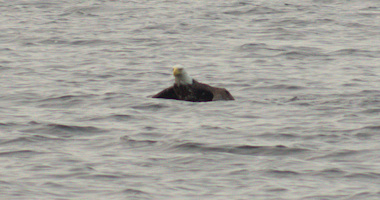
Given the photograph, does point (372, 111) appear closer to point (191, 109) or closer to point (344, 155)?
point (191, 109)

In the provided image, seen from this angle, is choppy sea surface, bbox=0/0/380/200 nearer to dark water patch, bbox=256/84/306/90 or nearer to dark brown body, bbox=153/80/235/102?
dark water patch, bbox=256/84/306/90

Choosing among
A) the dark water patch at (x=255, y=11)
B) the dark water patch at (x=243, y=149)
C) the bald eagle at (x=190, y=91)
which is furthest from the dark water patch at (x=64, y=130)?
the dark water patch at (x=255, y=11)

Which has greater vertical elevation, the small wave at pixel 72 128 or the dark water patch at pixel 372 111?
the small wave at pixel 72 128

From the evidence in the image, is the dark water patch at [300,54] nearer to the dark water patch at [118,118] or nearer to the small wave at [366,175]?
the dark water patch at [118,118]

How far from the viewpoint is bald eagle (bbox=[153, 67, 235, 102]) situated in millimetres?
19422

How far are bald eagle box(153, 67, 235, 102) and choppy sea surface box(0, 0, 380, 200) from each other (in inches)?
9.4

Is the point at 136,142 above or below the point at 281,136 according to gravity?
above

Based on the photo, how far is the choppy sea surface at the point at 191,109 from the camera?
44.0ft

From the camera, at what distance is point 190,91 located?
19.6 m

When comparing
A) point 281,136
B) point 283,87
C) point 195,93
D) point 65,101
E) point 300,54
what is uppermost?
point 281,136

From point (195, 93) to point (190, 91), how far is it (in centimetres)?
14

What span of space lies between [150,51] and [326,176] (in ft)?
48.3

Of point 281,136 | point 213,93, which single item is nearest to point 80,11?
point 213,93

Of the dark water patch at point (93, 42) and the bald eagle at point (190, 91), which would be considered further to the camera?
the dark water patch at point (93, 42)
